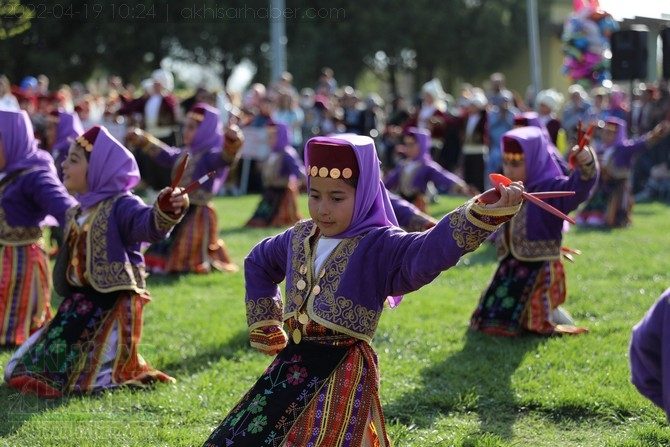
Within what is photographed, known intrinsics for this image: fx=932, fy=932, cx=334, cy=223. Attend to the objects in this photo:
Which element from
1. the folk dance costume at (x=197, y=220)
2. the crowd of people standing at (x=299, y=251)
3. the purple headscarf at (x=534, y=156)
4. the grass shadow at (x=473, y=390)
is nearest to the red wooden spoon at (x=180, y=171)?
the crowd of people standing at (x=299, y=251)

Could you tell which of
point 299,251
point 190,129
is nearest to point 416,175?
point 190,129

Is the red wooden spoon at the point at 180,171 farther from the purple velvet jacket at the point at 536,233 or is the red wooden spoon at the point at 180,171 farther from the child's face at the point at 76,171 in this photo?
the purple velvet jacket at the point at 536,233

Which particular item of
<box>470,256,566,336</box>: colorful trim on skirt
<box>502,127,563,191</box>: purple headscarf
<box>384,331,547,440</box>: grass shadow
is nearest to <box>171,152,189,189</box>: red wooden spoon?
Result: <box>384,331,547,440</box>: grass shadow

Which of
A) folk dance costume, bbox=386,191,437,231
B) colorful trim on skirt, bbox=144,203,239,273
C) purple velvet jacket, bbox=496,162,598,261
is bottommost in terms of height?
colorful trim on skirt, bbox=144,203,239,273

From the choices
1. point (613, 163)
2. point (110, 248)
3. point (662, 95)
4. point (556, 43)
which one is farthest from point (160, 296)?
point (556, 43)

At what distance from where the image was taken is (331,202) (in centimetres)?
362

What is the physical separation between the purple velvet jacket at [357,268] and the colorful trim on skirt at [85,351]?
156 cm

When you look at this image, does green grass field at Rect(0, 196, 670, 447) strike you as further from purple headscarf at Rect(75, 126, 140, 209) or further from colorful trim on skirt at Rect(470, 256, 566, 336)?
purple headscarf at Rect(75, 126, 140, 209)

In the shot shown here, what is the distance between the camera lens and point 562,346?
603cm

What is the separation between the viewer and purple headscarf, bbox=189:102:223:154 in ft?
29.6

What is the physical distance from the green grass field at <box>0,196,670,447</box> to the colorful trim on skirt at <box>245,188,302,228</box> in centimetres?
414

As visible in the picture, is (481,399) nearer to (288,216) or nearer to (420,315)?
(420,315)

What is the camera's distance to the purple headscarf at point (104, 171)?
5.24 m

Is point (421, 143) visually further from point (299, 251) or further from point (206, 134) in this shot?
point (299, 251)
